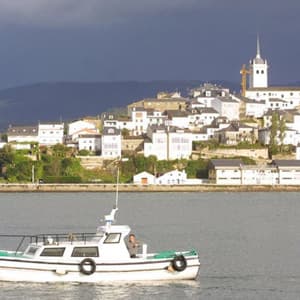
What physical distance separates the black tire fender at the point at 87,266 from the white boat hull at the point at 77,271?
0.07 m

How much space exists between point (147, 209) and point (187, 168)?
85.4 feet

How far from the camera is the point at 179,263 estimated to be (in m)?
24.1

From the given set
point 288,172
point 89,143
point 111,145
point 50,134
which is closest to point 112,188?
point 111,145

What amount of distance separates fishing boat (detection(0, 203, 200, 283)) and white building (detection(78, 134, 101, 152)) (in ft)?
188

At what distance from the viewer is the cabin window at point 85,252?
78.1 ft

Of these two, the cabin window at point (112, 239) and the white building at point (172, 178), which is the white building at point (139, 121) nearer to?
the white building at point (172, 178)

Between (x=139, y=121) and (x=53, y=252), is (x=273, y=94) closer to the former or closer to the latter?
(x=139, y=121)

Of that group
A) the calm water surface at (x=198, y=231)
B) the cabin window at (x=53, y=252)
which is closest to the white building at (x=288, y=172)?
the calm water surface at (x=198, y=231)

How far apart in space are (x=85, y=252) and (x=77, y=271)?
46 centimetres

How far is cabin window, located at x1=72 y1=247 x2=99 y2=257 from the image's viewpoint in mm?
23797

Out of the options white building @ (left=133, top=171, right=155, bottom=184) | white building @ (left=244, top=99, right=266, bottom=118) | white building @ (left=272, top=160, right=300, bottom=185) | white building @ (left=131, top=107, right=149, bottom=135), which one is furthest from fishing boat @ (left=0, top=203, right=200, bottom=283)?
white building @ (left=244, top=99, right=266, bottom=118)

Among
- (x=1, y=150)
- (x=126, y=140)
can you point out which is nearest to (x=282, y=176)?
(x=126, y=140)

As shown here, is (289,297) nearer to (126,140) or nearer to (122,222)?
(122,222)

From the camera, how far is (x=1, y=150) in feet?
264
